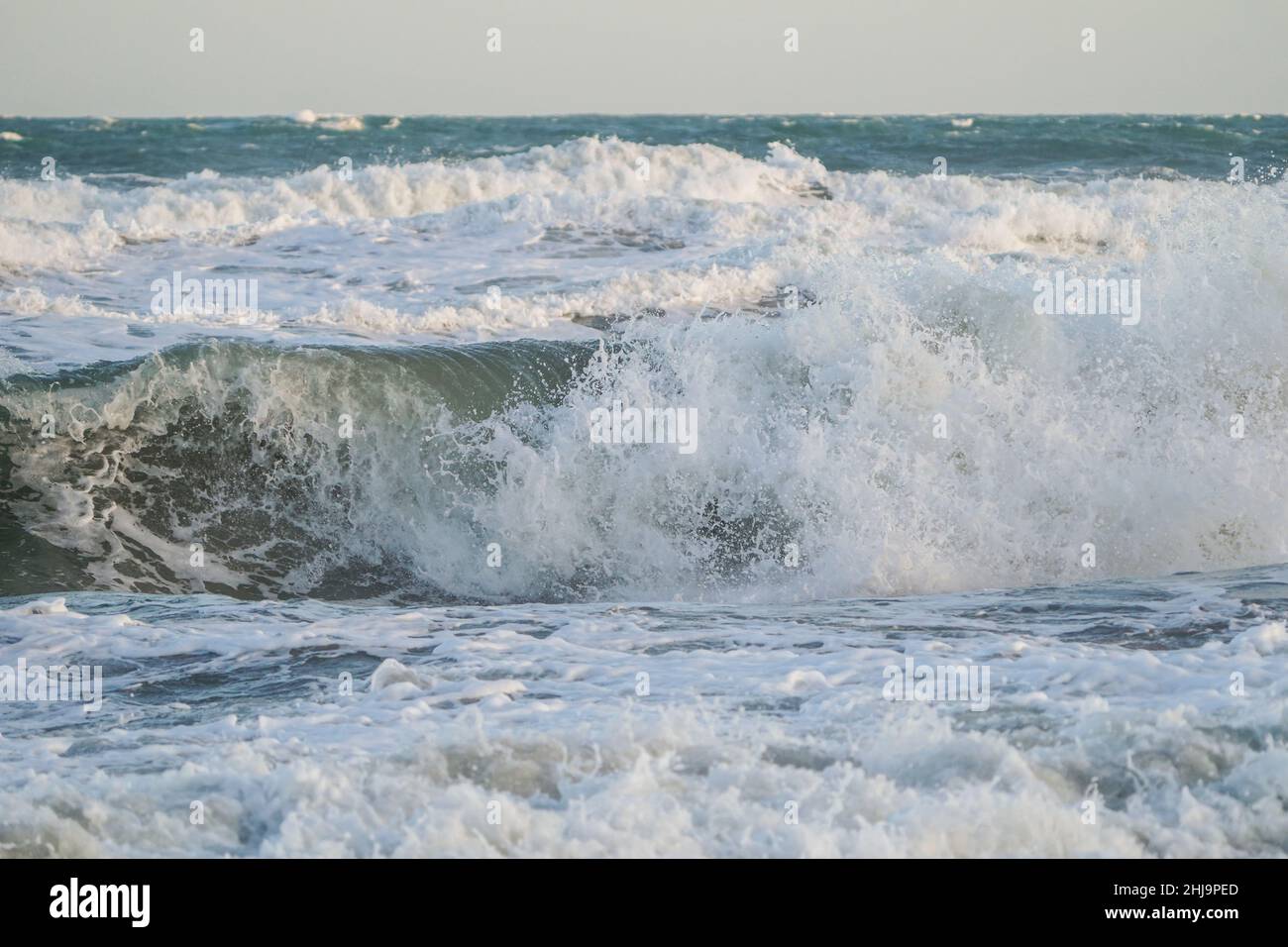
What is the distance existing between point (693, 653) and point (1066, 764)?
6.65 feet

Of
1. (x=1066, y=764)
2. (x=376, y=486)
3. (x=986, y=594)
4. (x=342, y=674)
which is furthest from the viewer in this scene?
(x=376, y=486)

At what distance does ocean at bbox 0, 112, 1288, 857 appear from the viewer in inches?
171

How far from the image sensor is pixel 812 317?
1016 cm

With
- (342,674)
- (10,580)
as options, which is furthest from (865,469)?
(10,580)

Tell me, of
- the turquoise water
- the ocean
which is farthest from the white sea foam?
the turquoise water

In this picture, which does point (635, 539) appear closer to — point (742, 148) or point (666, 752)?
point (666, 752)

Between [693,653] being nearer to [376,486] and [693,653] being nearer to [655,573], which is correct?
[655,573]

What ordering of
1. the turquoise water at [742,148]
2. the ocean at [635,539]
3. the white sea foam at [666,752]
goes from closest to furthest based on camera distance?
the white sea foam at [666,752] → the ocean at [635,539] → the turquoise water at [742,148]

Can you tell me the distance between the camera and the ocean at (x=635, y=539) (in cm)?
434

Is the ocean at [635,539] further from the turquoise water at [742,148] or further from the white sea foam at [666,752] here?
the turquoise water at [742,148]

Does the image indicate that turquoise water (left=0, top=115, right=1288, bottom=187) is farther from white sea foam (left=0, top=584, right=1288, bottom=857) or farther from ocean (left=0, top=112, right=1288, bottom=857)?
white sea foam (left=0, top=584, right=1288, bottom=857)

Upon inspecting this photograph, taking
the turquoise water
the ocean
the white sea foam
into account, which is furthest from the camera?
the turquoise water

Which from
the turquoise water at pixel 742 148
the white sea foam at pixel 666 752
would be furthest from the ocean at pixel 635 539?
the turquoise water at pixel 742 148

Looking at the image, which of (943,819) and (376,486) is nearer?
(943,819)
